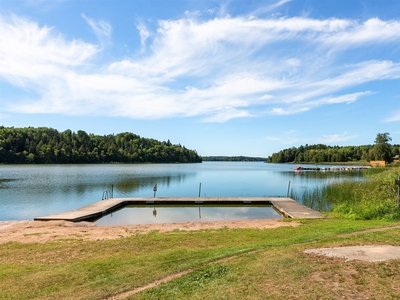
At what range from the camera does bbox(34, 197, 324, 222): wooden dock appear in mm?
15766

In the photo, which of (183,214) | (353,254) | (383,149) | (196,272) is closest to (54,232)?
(196,272)

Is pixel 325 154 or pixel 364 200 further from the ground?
pixel 325 154

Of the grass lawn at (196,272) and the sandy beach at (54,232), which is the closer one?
the grass lawn at (196,272)

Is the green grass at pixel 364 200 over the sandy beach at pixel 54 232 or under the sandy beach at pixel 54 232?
over

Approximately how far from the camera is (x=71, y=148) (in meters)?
103

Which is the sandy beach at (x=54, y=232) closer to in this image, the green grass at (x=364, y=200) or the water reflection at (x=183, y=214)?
the green grass at (x=364, y=200)

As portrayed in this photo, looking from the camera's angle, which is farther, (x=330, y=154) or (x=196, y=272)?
(x=330, y=154)

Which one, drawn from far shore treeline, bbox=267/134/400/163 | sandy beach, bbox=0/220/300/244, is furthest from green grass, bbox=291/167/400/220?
far shore treeline, bbox=267/134/400/163

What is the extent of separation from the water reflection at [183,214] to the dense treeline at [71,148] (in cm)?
8668

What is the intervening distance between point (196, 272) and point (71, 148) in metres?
106

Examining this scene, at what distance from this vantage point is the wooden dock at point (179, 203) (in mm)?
15766

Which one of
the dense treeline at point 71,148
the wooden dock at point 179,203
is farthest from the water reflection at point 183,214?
the dense treeline at point 71,148

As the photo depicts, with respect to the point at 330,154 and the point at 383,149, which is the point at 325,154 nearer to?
the point at 330,154

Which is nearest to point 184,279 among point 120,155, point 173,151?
point 120,155
